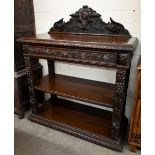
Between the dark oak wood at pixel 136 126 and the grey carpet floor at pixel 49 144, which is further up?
the dark oak wood at pixel 136 126

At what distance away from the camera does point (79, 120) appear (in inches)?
68.6

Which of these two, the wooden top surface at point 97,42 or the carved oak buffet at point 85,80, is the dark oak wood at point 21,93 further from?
the wooden top surface at point 97,42

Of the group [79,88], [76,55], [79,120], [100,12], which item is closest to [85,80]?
[79,88]

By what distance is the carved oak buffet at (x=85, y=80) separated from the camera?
1.27 meters

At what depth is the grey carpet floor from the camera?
1466mm

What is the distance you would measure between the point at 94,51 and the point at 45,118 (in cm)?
90

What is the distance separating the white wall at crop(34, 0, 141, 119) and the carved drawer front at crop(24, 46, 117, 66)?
430 millimetres

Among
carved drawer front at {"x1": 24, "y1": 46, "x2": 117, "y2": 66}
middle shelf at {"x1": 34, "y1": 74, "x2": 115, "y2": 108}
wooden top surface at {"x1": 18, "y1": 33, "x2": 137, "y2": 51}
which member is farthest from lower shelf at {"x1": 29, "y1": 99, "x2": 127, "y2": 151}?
wooden top surface at {"x1": 18, "y1": 33, "x2": 137, "y2": 51}

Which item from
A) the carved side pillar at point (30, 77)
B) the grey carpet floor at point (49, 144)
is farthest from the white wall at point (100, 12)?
the grey carpet floor at point (49, 144)

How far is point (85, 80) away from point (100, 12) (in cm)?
67

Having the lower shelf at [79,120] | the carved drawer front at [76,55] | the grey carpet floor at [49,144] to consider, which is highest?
the carved drawer front at [76,55]

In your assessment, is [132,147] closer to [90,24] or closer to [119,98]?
[119,98]

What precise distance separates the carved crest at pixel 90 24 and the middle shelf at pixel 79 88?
0.50m
